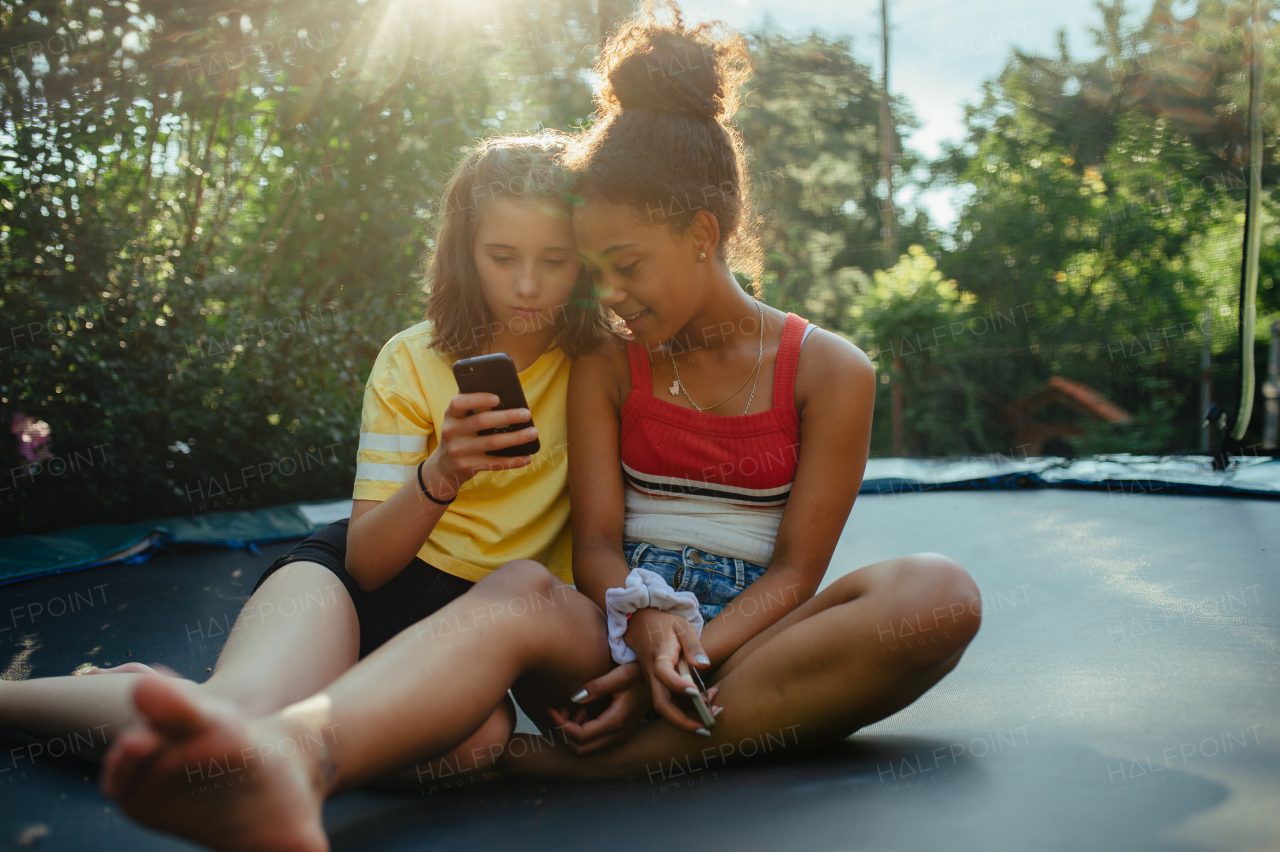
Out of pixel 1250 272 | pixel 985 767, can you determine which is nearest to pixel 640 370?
pixel 985 767

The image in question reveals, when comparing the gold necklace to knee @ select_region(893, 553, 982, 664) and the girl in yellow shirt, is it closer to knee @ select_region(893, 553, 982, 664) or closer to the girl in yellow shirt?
the girl in yellow shirt

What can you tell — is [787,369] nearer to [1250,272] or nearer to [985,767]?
[985,767]

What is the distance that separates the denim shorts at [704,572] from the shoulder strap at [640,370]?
0.81ft

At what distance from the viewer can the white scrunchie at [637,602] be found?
0.96 meters

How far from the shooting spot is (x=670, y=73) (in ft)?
3.86

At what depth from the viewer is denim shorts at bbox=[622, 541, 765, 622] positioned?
1083 mm

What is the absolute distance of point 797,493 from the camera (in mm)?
1094

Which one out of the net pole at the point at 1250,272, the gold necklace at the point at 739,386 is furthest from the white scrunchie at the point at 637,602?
the net pole at the point at 1250,272

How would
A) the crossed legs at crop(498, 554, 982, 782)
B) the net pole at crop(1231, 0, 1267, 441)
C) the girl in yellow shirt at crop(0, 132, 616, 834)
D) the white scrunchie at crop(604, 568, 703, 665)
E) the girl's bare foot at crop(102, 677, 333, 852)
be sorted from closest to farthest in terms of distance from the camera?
the girl's bare foot at crop(102, 677, 333, 852) → the girl in yellow shirt at crop(0, 132, 616, 834) → the crossed legs at crop(498, 554, 982, 782) → the white scrunchie at crop(604, 568, 703, 665) → the net pole at crop(1231, 0, 1267, 441)

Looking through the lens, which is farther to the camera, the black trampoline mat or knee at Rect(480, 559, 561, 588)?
knee at Rect(480, 559, 561, 588)

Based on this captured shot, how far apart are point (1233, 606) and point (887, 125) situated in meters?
7.64

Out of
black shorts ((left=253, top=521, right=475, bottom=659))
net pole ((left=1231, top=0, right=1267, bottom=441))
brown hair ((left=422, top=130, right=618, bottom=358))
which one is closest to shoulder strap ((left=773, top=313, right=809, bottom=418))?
brown hair ((left=422, top=130, right=618, bottom=358))

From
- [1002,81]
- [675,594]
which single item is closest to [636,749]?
[675,594]

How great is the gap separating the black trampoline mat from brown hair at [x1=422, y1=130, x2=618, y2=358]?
63cm
